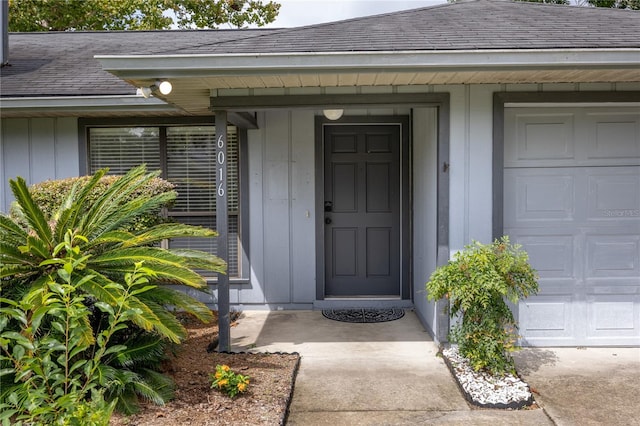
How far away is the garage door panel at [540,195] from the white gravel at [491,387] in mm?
1347

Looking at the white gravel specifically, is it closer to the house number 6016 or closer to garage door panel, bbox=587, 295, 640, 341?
garage door panel, bbox=587, 295, 640, 341

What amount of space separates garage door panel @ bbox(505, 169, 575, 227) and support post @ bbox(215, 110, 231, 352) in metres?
2.43

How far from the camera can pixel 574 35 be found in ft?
12.9

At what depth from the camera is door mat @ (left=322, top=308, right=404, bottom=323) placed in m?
5.44

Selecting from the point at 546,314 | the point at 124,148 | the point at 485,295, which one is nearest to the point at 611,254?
the point at 546,314

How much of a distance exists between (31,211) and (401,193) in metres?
3.94

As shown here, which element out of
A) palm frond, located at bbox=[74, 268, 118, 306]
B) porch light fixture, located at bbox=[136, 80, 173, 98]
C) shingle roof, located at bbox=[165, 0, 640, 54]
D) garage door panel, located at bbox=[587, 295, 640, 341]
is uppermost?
shingle roof, located at bbox=[165, 0, 640, 54]

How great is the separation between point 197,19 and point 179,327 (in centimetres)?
1400

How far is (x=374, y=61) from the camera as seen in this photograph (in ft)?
11.9

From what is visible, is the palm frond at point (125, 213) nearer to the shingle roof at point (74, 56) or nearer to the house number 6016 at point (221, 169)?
the house number 6016 at point (221, 169)

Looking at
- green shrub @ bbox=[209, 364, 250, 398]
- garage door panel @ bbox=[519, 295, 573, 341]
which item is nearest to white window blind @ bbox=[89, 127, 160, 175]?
green shrub @ bbox=[209, 364, 250, 398]

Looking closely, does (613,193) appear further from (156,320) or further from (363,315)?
(156,320)

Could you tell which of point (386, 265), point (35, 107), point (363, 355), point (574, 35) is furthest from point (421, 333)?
point (35, 107)

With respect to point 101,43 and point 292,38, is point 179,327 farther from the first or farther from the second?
point 101,43
